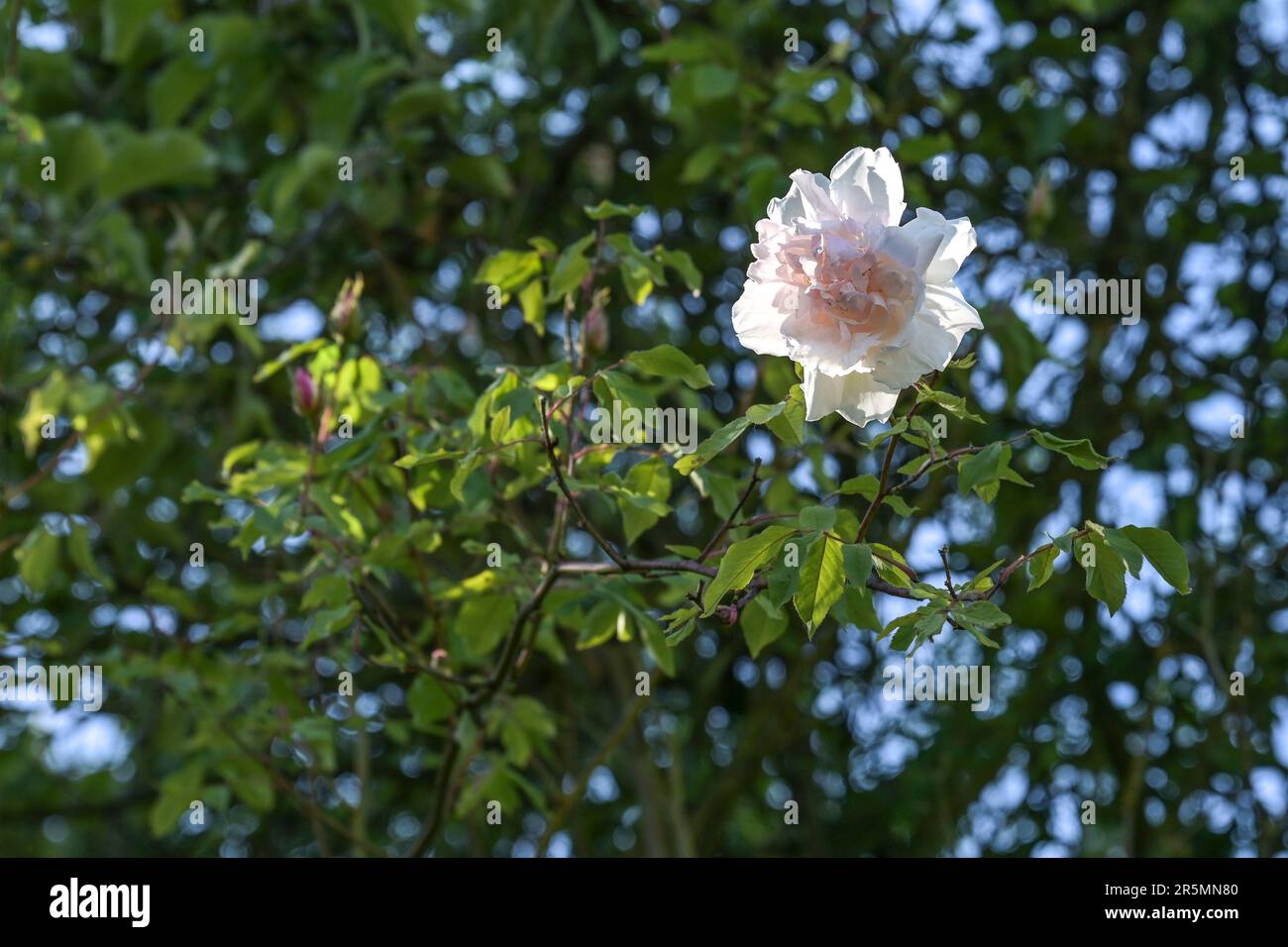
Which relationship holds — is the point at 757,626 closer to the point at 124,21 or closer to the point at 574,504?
the point at 574,504

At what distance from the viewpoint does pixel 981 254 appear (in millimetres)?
2900

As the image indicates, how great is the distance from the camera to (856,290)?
1.27m

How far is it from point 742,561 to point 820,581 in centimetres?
7

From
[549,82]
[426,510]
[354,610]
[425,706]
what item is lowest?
[425,706]

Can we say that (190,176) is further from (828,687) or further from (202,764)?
(828,687)

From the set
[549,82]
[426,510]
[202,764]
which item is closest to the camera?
[426,510]

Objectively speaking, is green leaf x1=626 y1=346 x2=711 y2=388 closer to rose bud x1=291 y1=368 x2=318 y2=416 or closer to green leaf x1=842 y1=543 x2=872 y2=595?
green leaf x1=842 y1=543 x2=872 y2=595

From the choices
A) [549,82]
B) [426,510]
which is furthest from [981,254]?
[426,510]

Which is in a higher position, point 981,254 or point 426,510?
point 981,254

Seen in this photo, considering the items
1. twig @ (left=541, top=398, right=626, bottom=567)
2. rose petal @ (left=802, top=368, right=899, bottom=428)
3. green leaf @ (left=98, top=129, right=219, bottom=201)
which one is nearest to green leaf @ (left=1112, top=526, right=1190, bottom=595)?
rose petal @ (left=802, top=368, right=899, bottom=428)

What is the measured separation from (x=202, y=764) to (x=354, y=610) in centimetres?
Answer: 72

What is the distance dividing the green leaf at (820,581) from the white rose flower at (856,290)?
113 mm

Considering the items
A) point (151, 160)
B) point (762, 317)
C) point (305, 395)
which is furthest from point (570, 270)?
point (151, 160)
